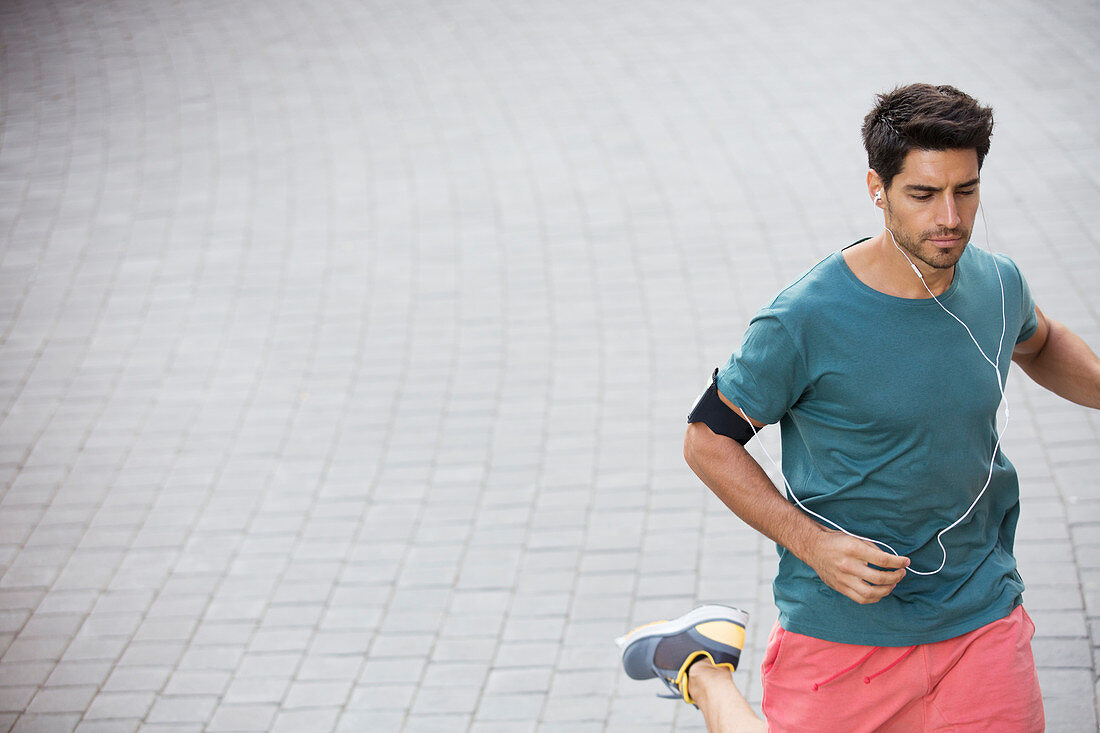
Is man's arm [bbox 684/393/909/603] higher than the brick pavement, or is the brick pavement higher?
man's arm [bbox 684/393/909/603]

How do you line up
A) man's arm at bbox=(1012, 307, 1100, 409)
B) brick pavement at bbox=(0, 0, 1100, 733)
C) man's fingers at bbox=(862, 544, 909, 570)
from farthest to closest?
brick pavement at bbox=(0, 0, 1100, 733) < man's arm at bbox=(1012, 307, 1100, 409) < man's fingers at bbox=(862, 544, 909, 570)

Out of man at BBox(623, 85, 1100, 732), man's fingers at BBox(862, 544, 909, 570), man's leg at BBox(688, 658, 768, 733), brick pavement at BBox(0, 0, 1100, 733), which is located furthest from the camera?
brick pavement at BBox(0, 0, 1100, 733)

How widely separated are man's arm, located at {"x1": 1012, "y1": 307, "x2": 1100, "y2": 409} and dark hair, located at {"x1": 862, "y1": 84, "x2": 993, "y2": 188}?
2.14ft

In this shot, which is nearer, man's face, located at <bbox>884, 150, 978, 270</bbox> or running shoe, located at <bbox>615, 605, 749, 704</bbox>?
man's face, located at <bbox>884, 150, 978, 270</bbox>

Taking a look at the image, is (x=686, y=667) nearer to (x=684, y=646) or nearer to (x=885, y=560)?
(x=684, y=646)

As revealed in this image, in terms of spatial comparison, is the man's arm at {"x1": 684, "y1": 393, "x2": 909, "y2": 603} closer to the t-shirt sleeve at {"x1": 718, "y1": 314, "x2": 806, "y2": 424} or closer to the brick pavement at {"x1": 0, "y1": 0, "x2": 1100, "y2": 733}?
the t-shirt sleeve at {"x1": 718, "y1": 314, "x2": 806, "y2": 424}

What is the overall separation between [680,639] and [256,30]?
366 inches

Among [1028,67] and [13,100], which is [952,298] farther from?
[13,100]

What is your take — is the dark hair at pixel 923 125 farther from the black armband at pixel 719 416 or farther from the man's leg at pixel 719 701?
the man's leg at pixel 719 701

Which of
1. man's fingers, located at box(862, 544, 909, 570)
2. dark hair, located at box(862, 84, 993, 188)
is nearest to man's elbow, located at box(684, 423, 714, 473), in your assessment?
man's fingers, located at box(862, 544, 909, 570)

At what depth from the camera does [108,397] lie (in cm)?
589

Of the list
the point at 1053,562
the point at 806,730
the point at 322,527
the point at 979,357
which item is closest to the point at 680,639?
the point at 806,730

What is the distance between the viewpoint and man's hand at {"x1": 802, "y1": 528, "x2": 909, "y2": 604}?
7.47 ft

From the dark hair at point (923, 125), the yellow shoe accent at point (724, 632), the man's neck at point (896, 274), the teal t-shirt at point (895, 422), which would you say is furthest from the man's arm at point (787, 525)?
the yellow shoe accent at point (724, 632)
